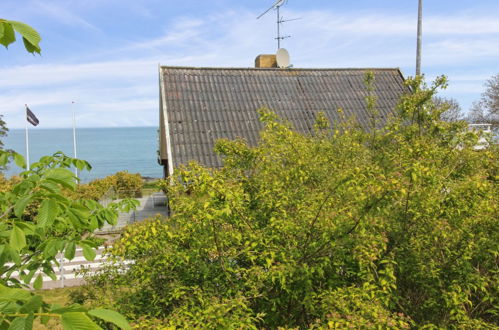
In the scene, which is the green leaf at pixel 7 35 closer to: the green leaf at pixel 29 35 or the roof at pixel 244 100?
the green leaf at pixel 29 35

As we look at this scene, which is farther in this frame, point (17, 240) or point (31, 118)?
point (31, 118)

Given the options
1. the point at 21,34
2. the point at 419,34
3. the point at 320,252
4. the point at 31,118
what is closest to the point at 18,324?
the point at 21,34

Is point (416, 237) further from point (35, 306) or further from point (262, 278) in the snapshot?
point (35, 306)

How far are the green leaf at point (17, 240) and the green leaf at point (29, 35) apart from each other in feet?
2.87

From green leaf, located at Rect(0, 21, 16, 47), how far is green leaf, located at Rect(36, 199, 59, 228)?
2.49 ft

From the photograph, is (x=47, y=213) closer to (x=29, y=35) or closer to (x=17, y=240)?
(x=17, y=240)

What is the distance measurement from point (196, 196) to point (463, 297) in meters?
2.48

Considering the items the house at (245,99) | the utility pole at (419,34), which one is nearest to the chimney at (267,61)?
the house at (245,99)

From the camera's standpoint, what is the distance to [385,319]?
2.79 meters

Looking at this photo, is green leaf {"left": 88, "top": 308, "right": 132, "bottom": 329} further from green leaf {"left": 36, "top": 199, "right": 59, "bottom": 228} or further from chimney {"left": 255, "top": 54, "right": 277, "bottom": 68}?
chimney {"left": 255, "top": 54, "right": 277, "bottom": 68}

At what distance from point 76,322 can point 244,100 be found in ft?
39.3

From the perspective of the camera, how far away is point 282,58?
14961 mm

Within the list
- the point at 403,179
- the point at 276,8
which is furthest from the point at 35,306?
the point at 276,8

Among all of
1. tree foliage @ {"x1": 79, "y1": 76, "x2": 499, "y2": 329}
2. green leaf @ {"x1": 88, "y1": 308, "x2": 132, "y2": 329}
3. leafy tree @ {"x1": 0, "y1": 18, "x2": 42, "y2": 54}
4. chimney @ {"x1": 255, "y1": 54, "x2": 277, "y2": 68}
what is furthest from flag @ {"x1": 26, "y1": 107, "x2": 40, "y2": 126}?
green leaf @ {"x1": 88, "y1": 308, "x2": 132, "y2": 329}
